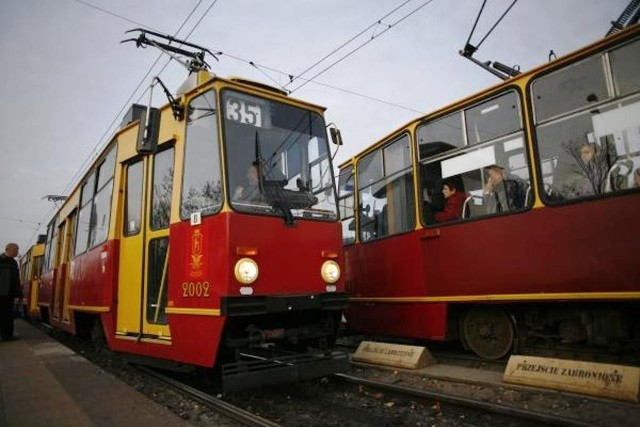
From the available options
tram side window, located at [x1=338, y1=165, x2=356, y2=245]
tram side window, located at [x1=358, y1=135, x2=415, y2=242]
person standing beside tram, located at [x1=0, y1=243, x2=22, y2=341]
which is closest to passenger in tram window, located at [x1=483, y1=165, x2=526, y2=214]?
tram side window, located at [x1=358, y1=135, x2=415, y2=242]

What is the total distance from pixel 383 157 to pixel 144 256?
3.92m

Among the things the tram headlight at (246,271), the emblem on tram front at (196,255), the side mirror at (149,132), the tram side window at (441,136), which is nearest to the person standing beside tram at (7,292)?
the side mirror at (149,132)

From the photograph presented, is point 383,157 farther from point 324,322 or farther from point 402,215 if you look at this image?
point 324,322

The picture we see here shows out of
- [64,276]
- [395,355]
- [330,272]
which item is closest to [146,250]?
[330,272]

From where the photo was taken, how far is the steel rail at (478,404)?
3566 millimetres

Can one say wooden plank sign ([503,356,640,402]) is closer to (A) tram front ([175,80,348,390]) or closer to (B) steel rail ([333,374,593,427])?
(B) steel rail ([333,374,593,427])

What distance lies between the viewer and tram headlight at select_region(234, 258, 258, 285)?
14.8 ft

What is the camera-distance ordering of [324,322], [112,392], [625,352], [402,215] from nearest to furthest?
1. [112,392]
2. [625,352]
3. [324,322]
4. [402,215]

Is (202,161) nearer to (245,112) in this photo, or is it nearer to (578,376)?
(245,112)

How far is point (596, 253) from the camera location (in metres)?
4.62

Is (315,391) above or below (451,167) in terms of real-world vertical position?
below

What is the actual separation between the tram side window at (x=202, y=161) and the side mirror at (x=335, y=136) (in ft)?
5.15

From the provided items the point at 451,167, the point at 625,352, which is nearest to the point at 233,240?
the point at 451,167

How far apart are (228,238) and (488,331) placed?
11.7ft
